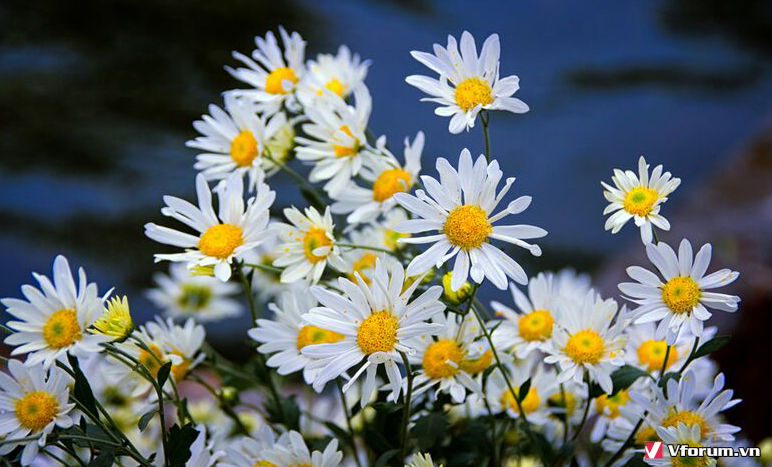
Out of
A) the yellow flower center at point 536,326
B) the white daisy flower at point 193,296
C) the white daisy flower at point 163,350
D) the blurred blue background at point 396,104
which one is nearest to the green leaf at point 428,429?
the yellow flower center at point 536,326

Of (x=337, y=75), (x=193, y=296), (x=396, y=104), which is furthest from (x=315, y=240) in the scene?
(x=396, y=104)

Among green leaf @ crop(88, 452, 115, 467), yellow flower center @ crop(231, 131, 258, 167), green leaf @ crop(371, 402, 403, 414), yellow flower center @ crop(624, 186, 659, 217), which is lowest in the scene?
green leaf @ crop(88, 452, 115, 467)

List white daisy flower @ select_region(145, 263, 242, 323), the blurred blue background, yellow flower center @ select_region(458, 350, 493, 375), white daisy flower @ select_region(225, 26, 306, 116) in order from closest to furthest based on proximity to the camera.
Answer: yellow flower center @ select_region(458, 350, 493, 375) → white daisy flower @ select_region(225, 26, 306, 116) → white daisy flower @ select_region(145, 263, 242, 323) → the blurred blue background

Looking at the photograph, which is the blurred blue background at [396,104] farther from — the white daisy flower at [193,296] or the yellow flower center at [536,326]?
the yellow flower center at [536,326]

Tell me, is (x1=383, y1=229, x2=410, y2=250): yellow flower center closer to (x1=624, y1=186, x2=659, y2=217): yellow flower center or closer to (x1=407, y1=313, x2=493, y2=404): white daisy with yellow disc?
(x1=407, y1=313, x2=493, y2=404): white daisy with yellow disc

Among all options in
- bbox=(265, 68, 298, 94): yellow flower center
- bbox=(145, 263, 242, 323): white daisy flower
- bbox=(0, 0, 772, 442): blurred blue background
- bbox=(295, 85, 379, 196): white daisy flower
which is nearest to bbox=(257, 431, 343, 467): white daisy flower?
bbox=(295, 85, 379, 196): white daisy flower

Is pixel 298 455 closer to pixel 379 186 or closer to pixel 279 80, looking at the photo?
pixel 379 186
